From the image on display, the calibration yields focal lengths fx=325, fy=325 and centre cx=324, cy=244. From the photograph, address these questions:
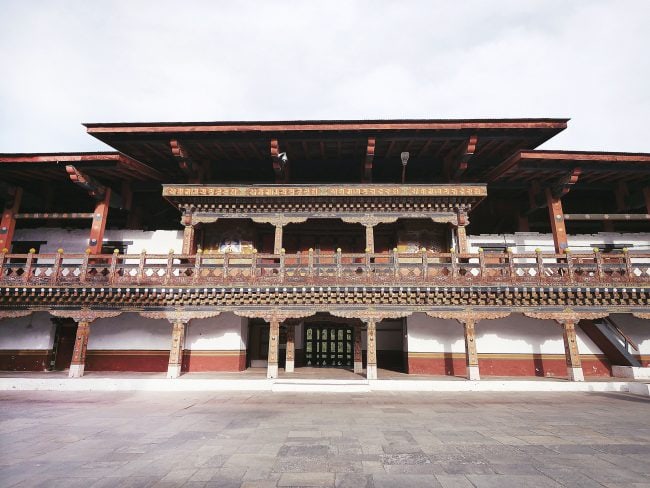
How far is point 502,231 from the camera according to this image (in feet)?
59.3

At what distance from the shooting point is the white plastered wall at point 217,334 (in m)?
14.7

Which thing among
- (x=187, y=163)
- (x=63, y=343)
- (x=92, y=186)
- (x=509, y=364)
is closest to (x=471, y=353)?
(x=509, y=364)

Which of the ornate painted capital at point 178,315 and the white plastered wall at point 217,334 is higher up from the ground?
the ornate painted capital at point 178,315

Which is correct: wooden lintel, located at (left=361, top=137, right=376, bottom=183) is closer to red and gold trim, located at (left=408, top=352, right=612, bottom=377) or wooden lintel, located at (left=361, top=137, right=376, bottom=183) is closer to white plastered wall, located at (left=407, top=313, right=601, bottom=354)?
white plastered wall, located at (left=407, top=313, right=601, bottom=354)

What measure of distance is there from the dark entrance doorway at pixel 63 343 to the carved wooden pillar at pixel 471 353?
58.0ft

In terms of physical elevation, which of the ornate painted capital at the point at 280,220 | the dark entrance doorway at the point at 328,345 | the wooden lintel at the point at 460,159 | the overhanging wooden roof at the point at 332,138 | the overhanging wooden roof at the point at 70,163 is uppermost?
the overhanging wooden roof at the point at 332,138

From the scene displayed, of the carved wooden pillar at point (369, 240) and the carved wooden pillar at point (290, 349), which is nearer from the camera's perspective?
the carved wooden pillar at point (369, 240)

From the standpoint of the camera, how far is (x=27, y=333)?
50.0 feet

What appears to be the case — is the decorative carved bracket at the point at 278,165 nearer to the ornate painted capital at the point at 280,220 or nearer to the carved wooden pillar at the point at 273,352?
the ornate painted capital at the point at 280,220

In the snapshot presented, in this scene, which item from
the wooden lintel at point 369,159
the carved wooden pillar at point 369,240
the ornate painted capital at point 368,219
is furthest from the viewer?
the ornate painted capital at point 368,219

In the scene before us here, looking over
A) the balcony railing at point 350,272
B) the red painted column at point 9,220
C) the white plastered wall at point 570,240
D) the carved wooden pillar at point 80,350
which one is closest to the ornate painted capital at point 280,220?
the balcony railing at point 350,272

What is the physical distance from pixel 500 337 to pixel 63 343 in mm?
20240

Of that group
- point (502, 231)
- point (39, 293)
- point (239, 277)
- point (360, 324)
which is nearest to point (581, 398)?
point (360, 324)

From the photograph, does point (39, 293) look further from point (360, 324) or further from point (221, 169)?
point (360, 324)
